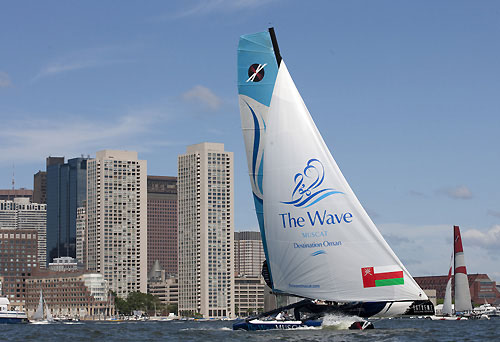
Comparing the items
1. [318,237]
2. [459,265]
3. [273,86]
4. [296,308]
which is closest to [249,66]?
[273,86]

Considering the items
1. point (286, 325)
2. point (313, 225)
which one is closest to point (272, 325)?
point (286, 325)

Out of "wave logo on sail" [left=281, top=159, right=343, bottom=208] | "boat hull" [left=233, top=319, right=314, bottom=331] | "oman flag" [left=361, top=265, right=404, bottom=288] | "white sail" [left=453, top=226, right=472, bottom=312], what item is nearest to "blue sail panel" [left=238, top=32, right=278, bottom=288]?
"wave logo on sail" [left=281, top=159, right=343, bottom=208]

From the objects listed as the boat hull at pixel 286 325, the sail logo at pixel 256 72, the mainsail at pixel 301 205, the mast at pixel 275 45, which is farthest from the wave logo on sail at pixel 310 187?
the boat hull at pixel 286 325

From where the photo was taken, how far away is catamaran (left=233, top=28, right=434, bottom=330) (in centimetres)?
4472

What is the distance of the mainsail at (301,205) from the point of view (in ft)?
147

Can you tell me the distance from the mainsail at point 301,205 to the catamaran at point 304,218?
5cm

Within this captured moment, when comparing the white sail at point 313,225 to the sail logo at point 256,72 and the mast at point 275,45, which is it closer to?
the mast at point 275,45

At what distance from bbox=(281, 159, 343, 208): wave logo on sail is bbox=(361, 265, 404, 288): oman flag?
464cm

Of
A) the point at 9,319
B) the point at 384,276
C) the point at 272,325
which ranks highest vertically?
the point at 384,276

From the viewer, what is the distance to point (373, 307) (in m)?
45.5

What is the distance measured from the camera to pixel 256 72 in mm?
48625

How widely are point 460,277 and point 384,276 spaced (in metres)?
83.6

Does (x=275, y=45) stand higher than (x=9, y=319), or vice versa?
(x=275, y=45)

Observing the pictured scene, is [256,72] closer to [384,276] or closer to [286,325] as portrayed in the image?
[384,276]
